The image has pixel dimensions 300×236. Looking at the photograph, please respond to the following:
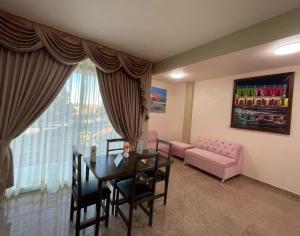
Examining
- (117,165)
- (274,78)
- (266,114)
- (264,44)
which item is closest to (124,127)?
(117,165)

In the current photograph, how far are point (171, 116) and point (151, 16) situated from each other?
358 cm

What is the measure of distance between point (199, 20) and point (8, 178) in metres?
3.26

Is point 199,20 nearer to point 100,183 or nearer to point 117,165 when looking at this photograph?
point 117,165

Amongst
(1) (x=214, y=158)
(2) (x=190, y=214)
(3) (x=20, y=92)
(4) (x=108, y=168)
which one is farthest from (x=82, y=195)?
(1) (x=214, y=158)

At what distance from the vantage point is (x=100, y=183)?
161cm

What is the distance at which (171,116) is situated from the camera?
203 inches

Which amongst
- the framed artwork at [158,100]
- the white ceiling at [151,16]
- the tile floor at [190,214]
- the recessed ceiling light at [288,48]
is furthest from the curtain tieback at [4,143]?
the recessed ceiling light at [288,48]

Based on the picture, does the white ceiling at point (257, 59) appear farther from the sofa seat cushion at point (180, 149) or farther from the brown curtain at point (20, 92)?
the brown curtain at point (20, 92)

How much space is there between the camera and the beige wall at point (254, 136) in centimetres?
278

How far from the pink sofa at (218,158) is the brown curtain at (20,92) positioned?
3186mm

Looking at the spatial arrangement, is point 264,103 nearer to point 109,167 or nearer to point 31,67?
point 109,167

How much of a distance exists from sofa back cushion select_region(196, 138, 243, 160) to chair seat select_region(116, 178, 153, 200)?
2.39m

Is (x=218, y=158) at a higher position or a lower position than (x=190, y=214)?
higher

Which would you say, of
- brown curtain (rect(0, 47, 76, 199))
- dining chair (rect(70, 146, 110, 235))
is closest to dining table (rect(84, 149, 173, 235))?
dining chair (rect(70, 146, 110, 235))
